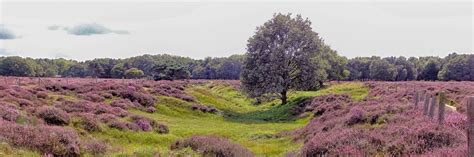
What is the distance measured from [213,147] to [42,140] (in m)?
5.30

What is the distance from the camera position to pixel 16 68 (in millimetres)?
121625

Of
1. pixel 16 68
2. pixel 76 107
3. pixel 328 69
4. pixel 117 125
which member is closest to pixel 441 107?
pixel 117 125

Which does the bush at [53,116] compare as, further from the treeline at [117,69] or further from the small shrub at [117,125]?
the treeline at [117,69]

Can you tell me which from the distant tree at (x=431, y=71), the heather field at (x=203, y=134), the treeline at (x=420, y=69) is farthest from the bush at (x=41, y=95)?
the distant tree at (x=431, y=71)

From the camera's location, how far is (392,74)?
5187 inches

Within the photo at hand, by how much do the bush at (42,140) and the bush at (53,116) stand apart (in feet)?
17.6

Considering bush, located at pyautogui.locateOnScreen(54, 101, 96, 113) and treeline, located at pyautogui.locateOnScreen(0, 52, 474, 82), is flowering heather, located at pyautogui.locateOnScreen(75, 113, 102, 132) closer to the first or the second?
bush, located at pyautogui.locateOnScreen(54, 101, 96, 113)

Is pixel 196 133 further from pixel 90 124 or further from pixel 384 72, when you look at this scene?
pixel 384 72

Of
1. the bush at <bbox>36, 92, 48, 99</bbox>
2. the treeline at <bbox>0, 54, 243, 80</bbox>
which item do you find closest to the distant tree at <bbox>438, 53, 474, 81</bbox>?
the treeline at <bbox>0, 54, 243, 80</bbox>

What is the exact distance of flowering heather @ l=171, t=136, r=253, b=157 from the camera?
15078 mm

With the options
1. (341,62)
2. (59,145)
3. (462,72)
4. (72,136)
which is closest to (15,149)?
(59,145)

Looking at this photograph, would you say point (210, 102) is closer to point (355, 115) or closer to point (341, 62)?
point (355, 115)

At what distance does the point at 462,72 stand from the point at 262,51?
275ft

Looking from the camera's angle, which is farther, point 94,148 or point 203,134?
point 203,134
